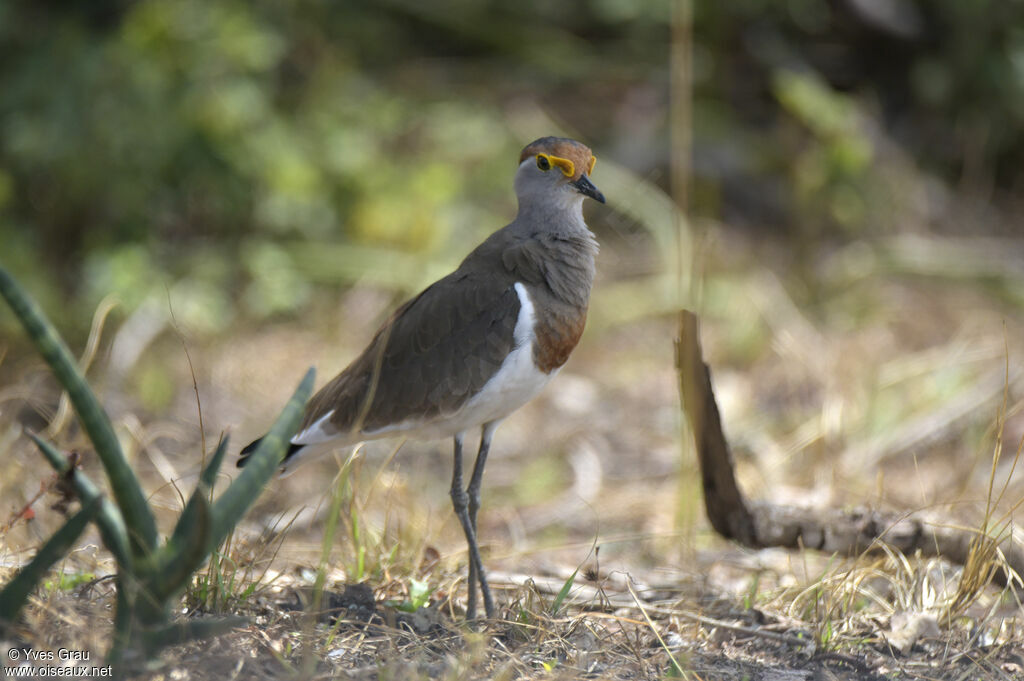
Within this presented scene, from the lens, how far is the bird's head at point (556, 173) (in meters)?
3.30

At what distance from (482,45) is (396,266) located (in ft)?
9.74

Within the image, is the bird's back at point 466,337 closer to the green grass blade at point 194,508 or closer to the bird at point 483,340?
the bird at point 483,340

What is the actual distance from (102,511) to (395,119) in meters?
5.04

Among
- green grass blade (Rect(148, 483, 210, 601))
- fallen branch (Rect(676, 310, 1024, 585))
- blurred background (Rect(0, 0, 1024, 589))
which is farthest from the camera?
blurred background (Rect(0, 0, 1024, 589))

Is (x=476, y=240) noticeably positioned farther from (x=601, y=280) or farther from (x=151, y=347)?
(x=151, y=347)

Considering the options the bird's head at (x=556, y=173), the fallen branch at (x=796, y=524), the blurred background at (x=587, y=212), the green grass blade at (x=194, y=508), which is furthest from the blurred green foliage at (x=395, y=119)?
the green grass blade at (x=194, y=508)

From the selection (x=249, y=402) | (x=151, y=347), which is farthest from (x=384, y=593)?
(x=151, y=347)

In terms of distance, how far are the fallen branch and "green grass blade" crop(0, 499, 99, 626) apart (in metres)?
1.80

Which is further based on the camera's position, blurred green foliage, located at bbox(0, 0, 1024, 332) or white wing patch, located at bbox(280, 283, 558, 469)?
blurred green foliage, located at bbox(0, 0, 1024, 332)

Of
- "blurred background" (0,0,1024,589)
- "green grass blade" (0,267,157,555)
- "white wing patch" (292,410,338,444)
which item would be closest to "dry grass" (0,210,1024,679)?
"blurred background" (0,0,1024,589)

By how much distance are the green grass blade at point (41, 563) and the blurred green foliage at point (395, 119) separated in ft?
12.3

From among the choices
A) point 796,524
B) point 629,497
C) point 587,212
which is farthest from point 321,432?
point 587,212

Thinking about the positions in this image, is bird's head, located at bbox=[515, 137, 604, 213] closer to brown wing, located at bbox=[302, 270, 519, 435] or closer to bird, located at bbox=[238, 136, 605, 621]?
bird, located at bbox=[238, 136, 605, 621]

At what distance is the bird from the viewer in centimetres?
313
